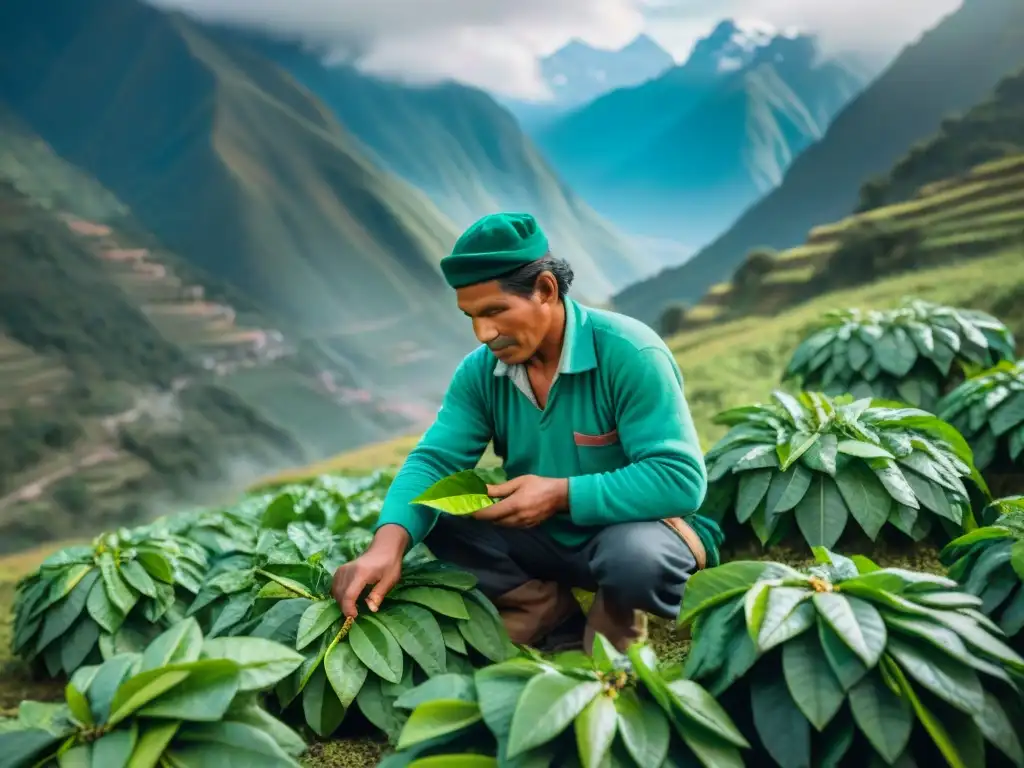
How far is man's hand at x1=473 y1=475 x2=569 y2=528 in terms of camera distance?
214 centimetres

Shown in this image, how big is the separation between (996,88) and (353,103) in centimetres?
1172

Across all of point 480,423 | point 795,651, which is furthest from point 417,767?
point 480,423

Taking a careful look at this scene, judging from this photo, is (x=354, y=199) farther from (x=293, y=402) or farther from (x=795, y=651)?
(x=795, y=651)

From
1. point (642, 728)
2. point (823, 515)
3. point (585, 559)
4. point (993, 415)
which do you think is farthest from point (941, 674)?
point (993, 415)

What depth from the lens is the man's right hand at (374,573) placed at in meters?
2.17

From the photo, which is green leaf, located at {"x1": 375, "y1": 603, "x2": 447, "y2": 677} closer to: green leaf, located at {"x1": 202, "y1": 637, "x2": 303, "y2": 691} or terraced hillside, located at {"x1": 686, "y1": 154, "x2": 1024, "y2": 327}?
green leaf, located at {"x1": 202, "y1": 637, "x2": 303, "y2": 691}

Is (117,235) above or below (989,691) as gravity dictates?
above

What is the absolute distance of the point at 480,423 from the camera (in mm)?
2523

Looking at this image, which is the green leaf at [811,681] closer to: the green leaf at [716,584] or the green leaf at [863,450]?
the green leaf at [716,584]

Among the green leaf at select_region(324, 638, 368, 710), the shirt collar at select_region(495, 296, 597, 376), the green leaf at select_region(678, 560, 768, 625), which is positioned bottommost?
the green leaf at select_region(324, 638, 368, 710)

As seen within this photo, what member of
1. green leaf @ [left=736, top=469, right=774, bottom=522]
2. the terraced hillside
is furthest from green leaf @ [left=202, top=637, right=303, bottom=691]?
the terraced hillside

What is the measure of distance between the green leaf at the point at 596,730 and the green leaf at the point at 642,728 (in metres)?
0.03

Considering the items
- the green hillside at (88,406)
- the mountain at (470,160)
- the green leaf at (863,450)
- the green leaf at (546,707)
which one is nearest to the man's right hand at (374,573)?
the green leaf at (546,707)

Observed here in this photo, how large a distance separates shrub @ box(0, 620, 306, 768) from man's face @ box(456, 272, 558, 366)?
0.97 metres
